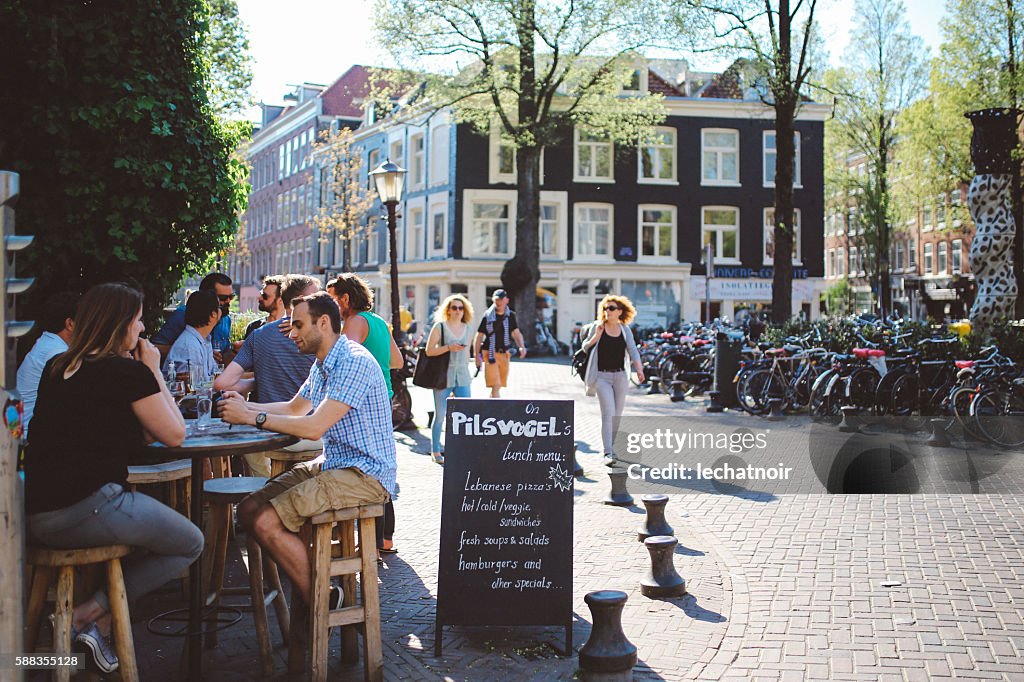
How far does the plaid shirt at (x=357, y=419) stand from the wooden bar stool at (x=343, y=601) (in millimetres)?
230

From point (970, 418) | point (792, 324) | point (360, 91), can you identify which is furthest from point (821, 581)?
point (360, 91)

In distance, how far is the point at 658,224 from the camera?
40.9 metres

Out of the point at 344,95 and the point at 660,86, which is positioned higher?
the point at 344,95

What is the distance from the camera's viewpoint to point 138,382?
3.94m

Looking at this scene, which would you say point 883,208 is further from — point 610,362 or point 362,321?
point 362,321

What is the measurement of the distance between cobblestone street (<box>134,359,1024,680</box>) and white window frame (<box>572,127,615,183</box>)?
3239cm

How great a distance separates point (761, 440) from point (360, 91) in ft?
158

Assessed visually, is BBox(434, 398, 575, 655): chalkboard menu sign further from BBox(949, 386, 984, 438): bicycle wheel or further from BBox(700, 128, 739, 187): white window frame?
BBox(700, 128, 739, 187): white window frame

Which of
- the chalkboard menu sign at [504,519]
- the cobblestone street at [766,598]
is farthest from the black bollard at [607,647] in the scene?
the chalkboard menu sign at [504,519]

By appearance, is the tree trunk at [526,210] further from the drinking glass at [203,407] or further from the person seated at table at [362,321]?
the drinking glass at [203,407]

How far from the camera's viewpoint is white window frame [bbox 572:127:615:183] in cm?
4044

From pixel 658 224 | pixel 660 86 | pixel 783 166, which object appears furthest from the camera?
pixel 660 86

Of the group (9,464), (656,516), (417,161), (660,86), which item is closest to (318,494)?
(9,464)

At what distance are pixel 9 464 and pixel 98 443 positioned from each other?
803 mm
